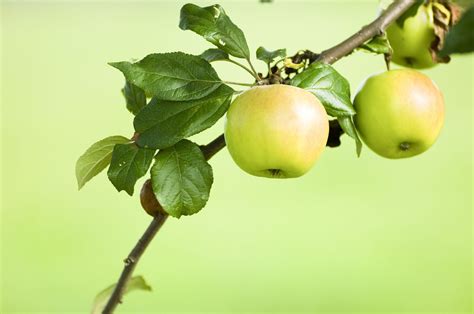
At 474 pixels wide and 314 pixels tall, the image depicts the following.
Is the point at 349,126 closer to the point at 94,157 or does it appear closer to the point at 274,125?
the point at 274,125

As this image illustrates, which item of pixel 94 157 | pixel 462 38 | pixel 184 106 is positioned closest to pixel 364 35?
pixel 184 106

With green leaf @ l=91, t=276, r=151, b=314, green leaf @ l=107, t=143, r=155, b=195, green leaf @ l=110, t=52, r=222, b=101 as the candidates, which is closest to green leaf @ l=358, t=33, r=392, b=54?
green leaf @ l=110, t=52, r=222, b=101

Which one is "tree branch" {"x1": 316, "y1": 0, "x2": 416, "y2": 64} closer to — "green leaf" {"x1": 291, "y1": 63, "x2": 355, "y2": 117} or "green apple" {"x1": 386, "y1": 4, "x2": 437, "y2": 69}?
"green leaf" {"x1": 291, "y1": 63, "x2": 355, "y2": 117}

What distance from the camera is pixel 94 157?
853 mm

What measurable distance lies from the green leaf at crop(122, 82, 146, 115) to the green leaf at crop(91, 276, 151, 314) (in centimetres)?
29

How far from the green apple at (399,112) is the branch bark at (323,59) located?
0.06 metres

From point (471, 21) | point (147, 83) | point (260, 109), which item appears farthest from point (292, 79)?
point (471, 21)

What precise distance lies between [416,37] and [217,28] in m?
0.41

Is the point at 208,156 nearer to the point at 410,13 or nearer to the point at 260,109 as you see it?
the point at 260,109

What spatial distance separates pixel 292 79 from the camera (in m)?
0.83

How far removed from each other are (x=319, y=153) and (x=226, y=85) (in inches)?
5.7

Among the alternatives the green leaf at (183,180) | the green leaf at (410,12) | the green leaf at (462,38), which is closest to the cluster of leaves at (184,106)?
the green leaf at (183,180)

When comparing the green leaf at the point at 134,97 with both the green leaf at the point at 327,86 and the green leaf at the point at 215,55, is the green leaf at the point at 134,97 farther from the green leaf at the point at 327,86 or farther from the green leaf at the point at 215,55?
the green leaf at the point at 327,86

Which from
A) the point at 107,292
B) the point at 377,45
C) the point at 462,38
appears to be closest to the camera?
the point at 462,38
